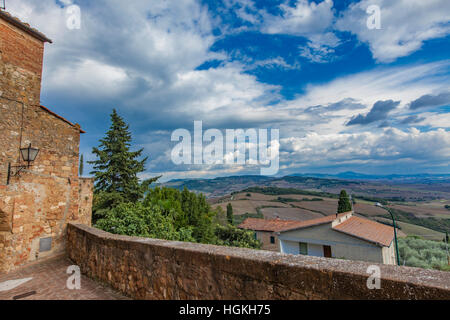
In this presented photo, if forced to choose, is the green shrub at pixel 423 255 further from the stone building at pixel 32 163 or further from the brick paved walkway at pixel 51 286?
the stone building at pixel 32 163

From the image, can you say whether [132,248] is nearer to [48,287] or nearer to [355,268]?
[48,287]

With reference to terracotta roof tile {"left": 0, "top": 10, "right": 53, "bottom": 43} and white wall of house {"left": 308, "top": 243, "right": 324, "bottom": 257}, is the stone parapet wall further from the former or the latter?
white wall of house {"left": 308, "top": 243, "right": 324, "bottom": 257}

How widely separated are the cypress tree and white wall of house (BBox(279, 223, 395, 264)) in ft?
48.8

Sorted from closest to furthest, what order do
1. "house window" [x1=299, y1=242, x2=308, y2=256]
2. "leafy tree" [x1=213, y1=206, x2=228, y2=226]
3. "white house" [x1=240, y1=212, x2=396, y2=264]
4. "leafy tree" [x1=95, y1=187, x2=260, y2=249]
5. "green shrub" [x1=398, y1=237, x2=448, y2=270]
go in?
"leafy tree" [x1=95, y1=187, x2=260, y2=249] < "green shrub" [x1=398, y1=237, x2=448, y2=270] < "white house" [x1=240, y1=212, x2=396, y2=264] < "house window" [x1=299, y1=242, x2=308, y2=256] < "leafy tree" [x1=213, y1=206, x2=228, y2=226]

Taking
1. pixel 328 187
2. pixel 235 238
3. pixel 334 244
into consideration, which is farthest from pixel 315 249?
pixel 328 187

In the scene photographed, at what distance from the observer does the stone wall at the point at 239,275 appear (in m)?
1.74

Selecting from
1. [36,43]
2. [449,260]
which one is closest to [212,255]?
[36,43]

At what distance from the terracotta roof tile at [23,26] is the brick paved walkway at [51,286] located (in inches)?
235

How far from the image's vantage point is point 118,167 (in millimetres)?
18953

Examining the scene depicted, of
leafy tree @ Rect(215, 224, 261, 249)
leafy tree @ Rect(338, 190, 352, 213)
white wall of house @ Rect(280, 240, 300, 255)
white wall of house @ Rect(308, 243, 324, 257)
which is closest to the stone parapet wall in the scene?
leafy tree @ Rect(215, 224, 261, 249)

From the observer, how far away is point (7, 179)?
576 cm

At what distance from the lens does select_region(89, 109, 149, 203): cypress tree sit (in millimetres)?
18500

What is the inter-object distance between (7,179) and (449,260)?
27.4 metres

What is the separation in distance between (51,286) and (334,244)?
2136 centimetres
